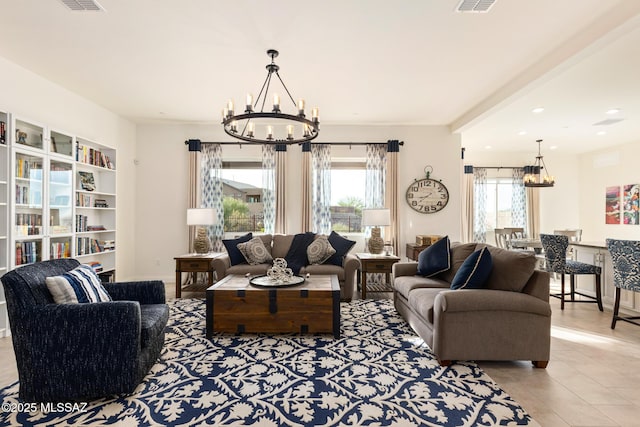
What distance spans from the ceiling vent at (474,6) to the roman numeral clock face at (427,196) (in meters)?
3.55

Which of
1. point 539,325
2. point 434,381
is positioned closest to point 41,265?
point 434,381

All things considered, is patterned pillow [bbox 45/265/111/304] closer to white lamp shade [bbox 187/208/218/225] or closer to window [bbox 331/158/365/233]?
white lamp shade [bbox 187/208/218/225]

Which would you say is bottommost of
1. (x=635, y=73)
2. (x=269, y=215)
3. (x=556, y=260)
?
(x=556, y=260)

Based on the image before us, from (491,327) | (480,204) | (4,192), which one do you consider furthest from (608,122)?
(4,192)

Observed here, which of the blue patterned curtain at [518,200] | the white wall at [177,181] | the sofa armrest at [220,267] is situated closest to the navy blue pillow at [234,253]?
the sofa armrest at [220,267]

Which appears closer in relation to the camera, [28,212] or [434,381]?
[434,381]

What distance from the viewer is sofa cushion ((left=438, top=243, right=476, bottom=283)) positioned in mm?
3646

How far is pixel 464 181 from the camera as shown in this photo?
7.94m

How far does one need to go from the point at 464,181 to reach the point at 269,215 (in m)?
4.87

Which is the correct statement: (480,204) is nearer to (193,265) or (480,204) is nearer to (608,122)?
(608,122)

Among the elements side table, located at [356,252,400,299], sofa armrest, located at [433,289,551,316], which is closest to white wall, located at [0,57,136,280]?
side table, located at [356,252,400,299]

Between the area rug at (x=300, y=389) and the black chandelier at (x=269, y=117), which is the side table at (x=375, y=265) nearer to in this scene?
the area rug at (x=300, y=389)

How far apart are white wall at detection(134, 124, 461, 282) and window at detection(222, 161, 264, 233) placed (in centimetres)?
58

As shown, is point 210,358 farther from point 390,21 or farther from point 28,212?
point 390,21
